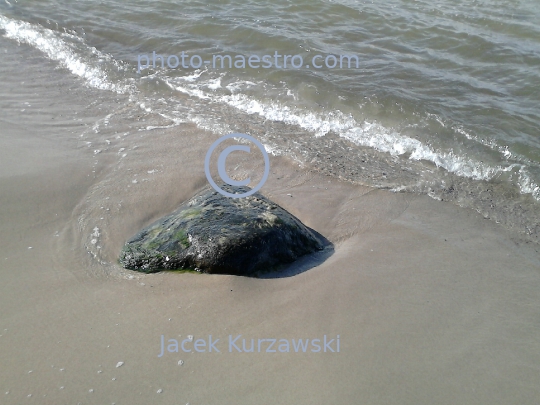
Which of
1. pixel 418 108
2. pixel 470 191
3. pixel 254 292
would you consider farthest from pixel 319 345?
pixel 418 108

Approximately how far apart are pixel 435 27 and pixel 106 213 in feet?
23.8

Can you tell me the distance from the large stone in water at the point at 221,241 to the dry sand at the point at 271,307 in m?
0.14

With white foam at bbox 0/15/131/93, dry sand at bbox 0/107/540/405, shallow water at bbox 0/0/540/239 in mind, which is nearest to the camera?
dry sand at bbox 0/107/540/405

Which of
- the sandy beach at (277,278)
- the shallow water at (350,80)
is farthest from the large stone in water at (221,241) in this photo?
the shallow water at (350,80)

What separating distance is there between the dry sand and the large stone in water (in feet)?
0.45

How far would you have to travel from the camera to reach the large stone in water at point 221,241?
3830 millimetres

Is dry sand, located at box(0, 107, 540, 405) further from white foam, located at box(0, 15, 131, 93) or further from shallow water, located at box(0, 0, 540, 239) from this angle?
white foam, located at box(0, 15, 131, 93)

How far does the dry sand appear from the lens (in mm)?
3033

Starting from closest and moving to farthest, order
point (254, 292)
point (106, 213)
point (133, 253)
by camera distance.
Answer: point (254, 292) → point (133, 253) → point (106, 213)

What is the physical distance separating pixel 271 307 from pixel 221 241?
0.64 metres

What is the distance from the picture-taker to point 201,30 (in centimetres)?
942

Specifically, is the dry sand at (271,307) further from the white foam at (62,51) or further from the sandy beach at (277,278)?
the white foam at (62,51)

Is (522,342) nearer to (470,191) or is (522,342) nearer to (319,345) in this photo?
(319,345)

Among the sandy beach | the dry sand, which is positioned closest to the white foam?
the sandy beach
